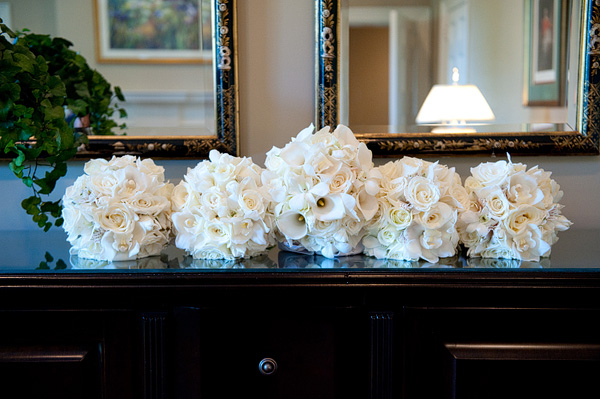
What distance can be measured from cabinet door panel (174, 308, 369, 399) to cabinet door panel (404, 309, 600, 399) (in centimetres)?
11

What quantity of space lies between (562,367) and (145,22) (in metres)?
1.26

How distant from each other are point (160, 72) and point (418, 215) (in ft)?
2.69

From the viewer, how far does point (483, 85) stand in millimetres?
1512

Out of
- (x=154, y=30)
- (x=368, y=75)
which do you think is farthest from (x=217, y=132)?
→ (x=368, y=75)

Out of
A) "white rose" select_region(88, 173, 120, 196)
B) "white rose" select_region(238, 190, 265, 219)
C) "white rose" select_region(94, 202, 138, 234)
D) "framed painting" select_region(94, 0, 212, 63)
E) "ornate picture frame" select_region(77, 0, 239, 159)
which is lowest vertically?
"white rose" select_region(94, 202, 138, 234)

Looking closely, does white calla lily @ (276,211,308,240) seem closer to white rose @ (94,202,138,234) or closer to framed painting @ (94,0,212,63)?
white rose @ (94,202,138,234)

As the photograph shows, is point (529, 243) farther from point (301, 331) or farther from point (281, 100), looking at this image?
point (281, 100)

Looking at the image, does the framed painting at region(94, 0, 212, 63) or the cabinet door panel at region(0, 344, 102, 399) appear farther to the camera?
the framed painting at region(94, 0, 212, 63)

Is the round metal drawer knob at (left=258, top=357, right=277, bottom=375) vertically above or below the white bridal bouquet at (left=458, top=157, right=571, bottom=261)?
below

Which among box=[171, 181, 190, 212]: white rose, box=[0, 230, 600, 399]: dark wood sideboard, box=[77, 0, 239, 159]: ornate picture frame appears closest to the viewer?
box=[0, 230, 600, 399]: dark wood sideboard

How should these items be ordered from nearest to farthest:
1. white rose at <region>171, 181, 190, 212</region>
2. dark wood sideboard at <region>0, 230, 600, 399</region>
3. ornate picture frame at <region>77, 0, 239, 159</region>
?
→ dark wood sideboard at <region>0, 230, 600, 399</region> → white rose at <region>171, 181, 190, 212</region> → ornate picture frame at <region>77, 0, 239, 159</region>

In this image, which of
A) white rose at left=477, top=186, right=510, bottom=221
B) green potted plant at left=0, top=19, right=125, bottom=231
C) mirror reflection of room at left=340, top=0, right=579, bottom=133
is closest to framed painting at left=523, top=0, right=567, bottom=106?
mirror reflection of room at left=340, top=0, right=579, bottom=133

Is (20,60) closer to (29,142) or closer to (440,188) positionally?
(29,142)

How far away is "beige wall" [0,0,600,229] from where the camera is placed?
153 centimetres
